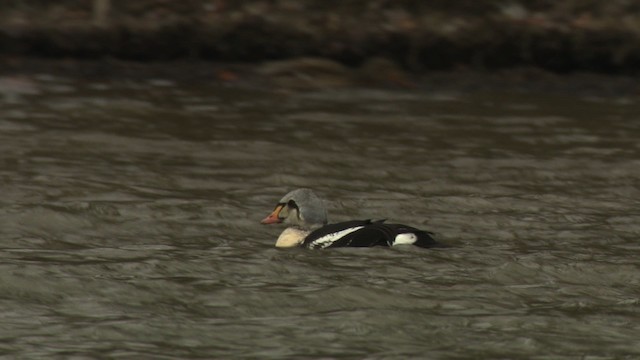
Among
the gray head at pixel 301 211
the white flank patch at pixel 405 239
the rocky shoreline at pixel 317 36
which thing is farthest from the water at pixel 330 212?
the rocky shoreline at pixel 317 36

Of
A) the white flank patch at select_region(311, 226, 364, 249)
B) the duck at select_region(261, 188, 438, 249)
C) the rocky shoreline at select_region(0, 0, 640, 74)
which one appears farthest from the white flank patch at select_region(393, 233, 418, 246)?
the rocky shoreline at select_region(0, 0, 640, 74)

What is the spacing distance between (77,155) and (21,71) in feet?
14.6

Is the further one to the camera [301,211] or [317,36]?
[317,36]

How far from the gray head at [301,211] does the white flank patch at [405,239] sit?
2.75 ft

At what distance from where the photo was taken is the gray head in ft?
39.5

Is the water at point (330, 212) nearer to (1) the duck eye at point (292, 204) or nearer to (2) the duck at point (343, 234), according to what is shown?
(2) the duck at point (343, 234)

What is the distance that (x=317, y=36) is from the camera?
2066 cm

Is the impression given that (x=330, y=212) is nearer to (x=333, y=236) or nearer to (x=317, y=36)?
(x=333, y=236)

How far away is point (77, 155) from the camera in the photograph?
50.7 ft

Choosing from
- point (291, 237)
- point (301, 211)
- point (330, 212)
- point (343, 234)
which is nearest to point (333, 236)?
point (343, 234)

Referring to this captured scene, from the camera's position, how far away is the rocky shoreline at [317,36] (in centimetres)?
2053

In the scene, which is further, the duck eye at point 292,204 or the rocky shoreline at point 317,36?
the rocky shoreline at point 317,36

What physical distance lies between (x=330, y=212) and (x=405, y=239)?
2251 millimetres

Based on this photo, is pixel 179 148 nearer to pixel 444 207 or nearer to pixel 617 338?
pixel 444 207
